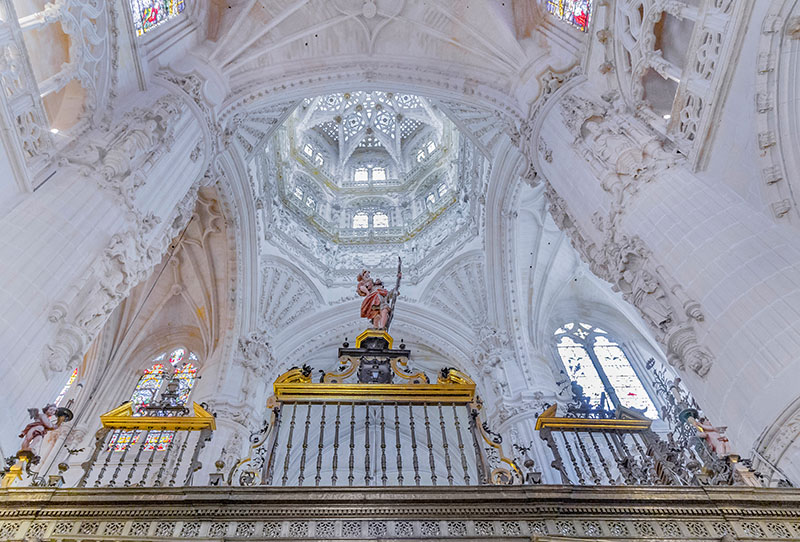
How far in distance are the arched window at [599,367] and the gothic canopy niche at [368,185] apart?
5.06m

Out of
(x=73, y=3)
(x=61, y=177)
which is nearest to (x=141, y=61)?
(x=73, y=3)

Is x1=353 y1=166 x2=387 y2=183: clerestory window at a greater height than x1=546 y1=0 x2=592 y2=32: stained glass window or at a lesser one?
greater

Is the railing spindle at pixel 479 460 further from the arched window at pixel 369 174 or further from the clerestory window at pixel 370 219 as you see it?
the arched window at pixel 369 174

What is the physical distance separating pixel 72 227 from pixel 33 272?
98 cm

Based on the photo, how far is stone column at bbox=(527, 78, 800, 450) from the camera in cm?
540

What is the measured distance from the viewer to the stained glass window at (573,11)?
1131cm

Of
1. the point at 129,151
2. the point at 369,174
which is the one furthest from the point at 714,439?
the point at 369,174

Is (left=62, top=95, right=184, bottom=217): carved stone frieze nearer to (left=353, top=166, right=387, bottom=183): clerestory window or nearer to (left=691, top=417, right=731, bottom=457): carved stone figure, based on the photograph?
(left=691, top=417, right=731, bottom=457): carved stone figure

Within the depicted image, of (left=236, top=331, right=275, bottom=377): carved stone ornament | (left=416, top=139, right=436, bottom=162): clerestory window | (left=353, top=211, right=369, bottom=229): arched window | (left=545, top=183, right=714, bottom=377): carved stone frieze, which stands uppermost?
(left=416, top=139, right=436, bottom=162): clerestory window

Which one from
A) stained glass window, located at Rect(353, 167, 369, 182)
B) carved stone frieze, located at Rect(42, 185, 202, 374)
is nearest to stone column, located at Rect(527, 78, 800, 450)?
carved stone frieze, located at Rect(42, 185, 202, 374)

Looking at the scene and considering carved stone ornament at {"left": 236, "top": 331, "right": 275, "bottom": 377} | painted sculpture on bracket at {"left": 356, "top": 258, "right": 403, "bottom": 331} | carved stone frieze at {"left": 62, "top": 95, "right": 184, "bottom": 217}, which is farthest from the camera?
carved stone ornament at {"left": 236, "top": 331, "right": 275, "bottom": 377}

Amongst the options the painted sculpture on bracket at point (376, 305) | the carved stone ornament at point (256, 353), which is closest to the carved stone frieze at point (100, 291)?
the painted sculpture on bracket at point (376, 305)

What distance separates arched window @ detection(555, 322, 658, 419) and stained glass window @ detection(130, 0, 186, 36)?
14538mm

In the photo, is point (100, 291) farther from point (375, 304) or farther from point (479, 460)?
point (479, 460)
